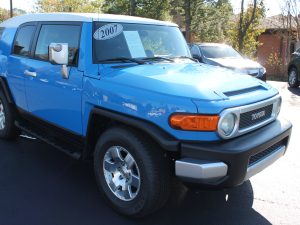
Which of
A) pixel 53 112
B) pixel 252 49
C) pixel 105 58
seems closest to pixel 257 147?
pixel 105 58

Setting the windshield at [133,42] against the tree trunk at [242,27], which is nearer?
the windshield at [133,42]

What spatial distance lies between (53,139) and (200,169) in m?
2.25

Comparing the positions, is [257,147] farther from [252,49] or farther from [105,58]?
[252,49]

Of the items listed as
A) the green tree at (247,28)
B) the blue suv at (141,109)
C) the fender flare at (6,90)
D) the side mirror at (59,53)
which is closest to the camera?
the blue suv at (141,109)

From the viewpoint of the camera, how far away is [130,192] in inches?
144

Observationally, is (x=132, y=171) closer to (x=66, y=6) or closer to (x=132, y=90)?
(x=132, y=90)

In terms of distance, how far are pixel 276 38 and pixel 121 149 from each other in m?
27.5

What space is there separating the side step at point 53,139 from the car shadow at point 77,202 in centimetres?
39

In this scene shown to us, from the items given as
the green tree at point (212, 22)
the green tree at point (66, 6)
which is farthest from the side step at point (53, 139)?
the green tree at point (66, 6)

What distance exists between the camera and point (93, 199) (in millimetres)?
3992

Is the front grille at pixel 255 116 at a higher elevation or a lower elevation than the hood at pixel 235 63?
higher

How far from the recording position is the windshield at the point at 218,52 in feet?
39.6

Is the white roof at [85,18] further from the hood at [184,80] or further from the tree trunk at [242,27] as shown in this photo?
the tree trunk at [242,27]

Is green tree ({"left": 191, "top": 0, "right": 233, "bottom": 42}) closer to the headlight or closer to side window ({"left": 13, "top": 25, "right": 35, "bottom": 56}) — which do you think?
side window ({"left": 13, "top": 25, "right": 35, "bottom": 56})
